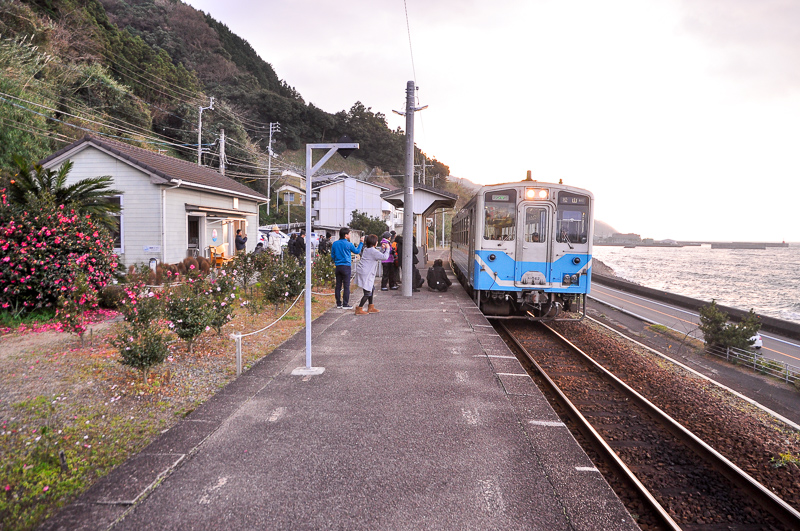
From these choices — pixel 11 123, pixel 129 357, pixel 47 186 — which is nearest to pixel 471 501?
pixel 129 357

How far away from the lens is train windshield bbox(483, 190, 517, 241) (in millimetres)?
9969

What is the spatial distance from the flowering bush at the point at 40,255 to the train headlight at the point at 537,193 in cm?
855

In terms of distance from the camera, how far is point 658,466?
4488mm

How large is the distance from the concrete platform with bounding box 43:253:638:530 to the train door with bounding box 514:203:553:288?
429cm

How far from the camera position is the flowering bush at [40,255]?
24.8 ft

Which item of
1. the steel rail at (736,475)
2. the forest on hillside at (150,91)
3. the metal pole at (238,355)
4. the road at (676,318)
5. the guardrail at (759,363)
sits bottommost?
the road at (676,318)

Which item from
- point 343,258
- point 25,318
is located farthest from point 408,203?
point 25,318

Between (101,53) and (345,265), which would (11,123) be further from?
(101,53)

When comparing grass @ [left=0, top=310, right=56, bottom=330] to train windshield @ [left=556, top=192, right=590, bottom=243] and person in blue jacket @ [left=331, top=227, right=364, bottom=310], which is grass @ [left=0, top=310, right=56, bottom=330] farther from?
train windshield @ [left=556, top=192, right=590, bottom=243]

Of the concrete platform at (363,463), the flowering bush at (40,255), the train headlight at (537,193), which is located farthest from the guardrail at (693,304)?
the flowering bush at (40,255)

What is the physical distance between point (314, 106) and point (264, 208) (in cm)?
3215

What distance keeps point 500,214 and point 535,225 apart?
80cm

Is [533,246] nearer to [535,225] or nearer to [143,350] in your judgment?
[535,225]

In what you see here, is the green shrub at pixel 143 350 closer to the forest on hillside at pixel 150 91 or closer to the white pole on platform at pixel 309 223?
the white pole on platform at pixel 309 223
